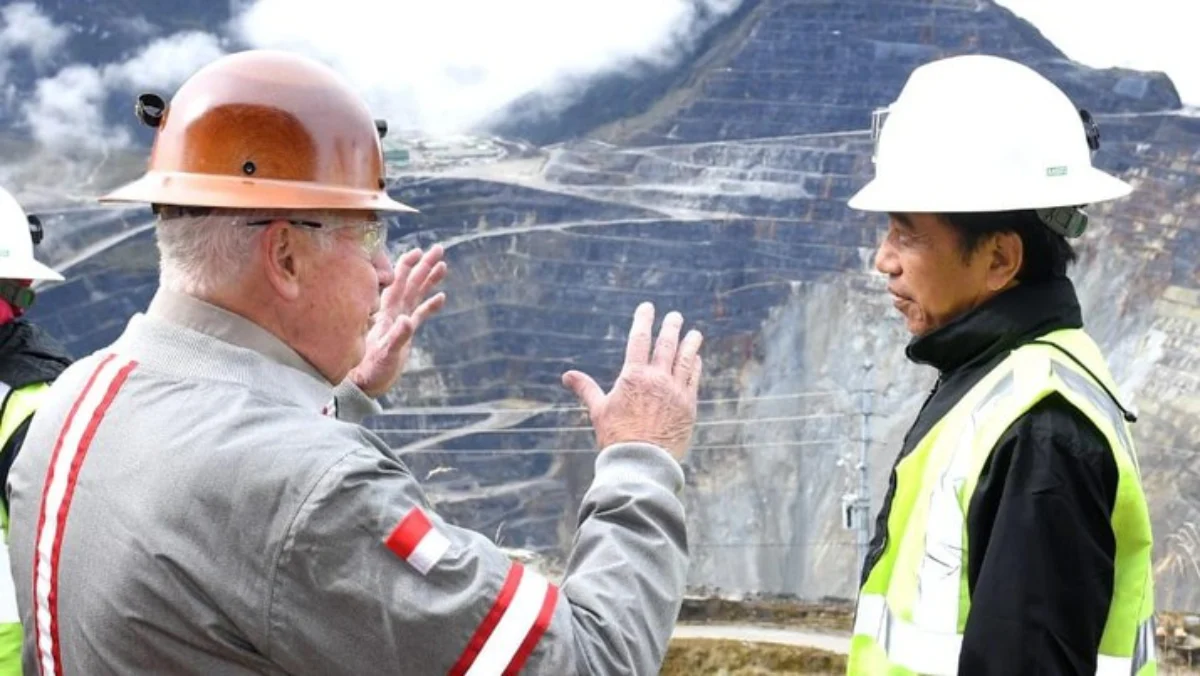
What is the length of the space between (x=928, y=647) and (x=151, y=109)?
143 cm

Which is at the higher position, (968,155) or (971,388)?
(968,155)

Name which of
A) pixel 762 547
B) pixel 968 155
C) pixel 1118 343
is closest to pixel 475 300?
pixel 762 547

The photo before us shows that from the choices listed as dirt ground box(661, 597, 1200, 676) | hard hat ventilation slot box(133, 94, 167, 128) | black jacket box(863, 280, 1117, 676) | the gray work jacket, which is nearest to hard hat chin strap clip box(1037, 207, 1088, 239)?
black jacket box(863, 280, 1117, 676)

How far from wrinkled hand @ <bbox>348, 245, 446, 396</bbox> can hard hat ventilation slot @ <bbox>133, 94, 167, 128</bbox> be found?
578 mm

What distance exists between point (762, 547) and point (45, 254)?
1665 cm

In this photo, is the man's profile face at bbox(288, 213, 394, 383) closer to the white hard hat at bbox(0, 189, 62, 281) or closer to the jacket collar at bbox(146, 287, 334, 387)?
the jacket collar at bbox(146, 287, 334, 387)

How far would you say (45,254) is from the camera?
30.9 meters

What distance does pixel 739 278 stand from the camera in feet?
110

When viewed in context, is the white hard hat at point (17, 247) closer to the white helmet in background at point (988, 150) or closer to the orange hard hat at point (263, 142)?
the orange hard hat at point (263, 142)

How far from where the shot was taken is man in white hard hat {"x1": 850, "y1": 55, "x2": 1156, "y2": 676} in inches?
83.1

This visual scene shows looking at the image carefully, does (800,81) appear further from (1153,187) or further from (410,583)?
(410,583)

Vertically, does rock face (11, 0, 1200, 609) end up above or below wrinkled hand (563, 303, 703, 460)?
below

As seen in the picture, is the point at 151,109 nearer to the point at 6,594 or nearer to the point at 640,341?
the point at 640,341

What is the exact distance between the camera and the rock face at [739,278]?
1182 inches
